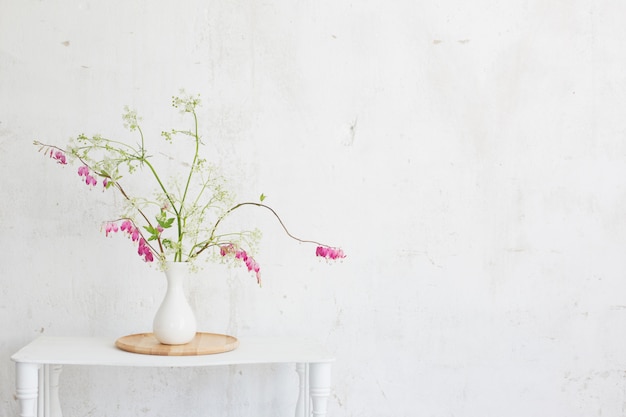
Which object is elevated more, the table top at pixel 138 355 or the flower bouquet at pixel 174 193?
the flower bouquet at pixel 174 193

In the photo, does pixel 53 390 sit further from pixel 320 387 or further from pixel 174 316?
pixel 320 387

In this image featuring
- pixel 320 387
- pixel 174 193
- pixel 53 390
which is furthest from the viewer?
pixel 174 193

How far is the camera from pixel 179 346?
223 centimetres

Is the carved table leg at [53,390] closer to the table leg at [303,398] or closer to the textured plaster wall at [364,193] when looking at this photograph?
the textured plaster wall at [364,193]

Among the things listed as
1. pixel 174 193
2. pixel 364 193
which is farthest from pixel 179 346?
pixel 364 193

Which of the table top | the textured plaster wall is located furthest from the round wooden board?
the textured plaster wall

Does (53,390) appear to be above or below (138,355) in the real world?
below

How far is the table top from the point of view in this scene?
209 centimetres

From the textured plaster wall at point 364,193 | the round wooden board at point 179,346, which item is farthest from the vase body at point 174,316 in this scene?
the textured plaster wall at point 364,193

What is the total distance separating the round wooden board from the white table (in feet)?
0.05

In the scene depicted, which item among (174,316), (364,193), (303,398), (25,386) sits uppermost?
(364,193)

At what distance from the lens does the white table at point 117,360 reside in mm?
2078

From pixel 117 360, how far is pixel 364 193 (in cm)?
96

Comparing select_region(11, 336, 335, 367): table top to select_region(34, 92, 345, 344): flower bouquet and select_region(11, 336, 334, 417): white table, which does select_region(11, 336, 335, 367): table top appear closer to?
select_region(11, 336, 334, 417): white table
